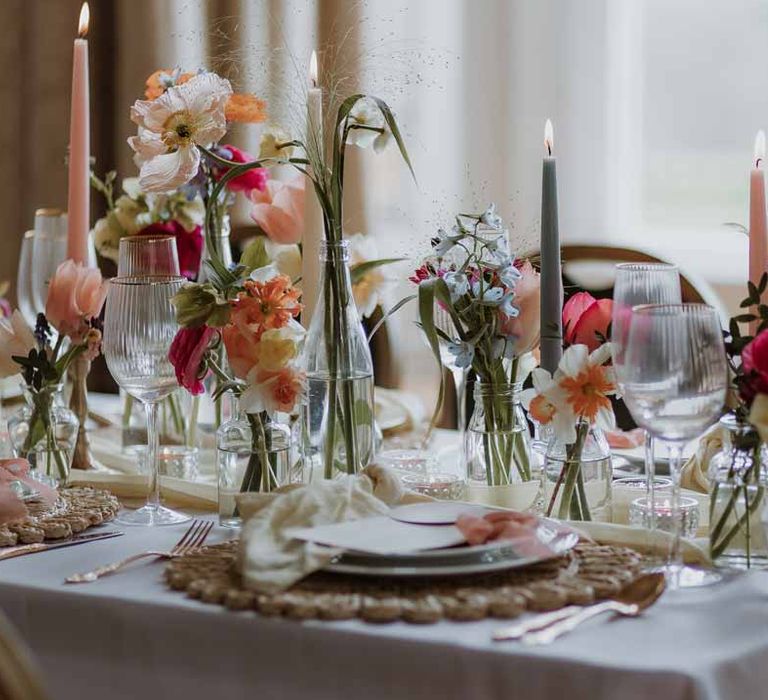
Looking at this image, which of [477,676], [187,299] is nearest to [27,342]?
[187,299]

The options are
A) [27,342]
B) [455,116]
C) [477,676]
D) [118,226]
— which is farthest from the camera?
[455,116]

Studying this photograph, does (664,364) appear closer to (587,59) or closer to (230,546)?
(230,546)

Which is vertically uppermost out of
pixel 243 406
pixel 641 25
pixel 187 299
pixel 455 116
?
pixel 641 25

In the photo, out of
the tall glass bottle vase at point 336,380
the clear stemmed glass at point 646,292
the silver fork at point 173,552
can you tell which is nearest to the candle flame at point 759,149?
the clear stemmed glass at point 646,292

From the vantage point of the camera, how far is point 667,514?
1.22 m

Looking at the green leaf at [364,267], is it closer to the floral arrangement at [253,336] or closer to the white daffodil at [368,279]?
the white daffodil at [368,279]

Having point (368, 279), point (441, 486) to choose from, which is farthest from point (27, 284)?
point (441, 486)

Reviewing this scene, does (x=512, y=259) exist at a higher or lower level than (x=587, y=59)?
lower

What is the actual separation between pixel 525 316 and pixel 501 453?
14cm

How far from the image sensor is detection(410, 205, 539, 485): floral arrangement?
1.27 meters

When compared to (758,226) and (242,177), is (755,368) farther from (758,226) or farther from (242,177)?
(242,177)

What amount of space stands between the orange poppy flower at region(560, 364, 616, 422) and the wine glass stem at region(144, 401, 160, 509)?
16.1 inches

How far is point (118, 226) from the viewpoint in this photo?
1.76m

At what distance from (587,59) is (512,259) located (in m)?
2.15
